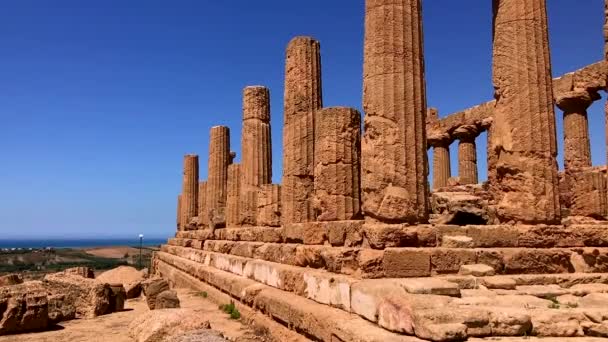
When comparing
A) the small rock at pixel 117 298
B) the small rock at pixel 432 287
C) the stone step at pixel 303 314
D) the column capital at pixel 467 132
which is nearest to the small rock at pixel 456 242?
the small rock at pixel 432 287

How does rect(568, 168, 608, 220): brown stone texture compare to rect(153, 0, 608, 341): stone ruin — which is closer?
rect(153, 0, 608, 341): stone ruin

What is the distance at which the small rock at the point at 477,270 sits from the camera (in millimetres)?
7180

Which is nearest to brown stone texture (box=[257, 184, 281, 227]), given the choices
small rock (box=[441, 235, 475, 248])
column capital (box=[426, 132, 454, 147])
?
small rock (box=[441, 235, 475, 248])

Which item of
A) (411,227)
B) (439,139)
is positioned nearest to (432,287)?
(411,227)

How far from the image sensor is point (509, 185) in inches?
351

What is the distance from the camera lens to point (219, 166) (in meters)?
22.2

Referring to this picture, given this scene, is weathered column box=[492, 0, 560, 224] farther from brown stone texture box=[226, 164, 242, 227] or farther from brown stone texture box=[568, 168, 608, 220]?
brown stone texture box=[226, 164, 242, 227]

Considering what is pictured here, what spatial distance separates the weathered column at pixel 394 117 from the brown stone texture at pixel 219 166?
47.2ft

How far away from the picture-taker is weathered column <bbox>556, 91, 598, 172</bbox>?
20500 millimetres

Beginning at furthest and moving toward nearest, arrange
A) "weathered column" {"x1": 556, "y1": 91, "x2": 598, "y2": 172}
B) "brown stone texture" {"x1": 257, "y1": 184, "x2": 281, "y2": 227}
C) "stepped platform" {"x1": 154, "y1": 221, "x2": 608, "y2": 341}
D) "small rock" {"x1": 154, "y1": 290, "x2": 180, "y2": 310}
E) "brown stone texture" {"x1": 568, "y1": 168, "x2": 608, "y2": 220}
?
"weathered column" {"x1": 556, "y1": 91, "x2": 598, "y2": 172}, "brown stone texture" {"x1": 257, "y1": 184, "x2": 281, "y2": 227}, "brown stone texture" {"x1": 568, "y1": 168, "x2": 608, "y2": 220}, "small rock" {"x1": 154, "y1": 290, "x2": 180, "y2": 310}, "stepped platform" {"x1": 154, "y1": 221, "x2": 608, "y2": 341}

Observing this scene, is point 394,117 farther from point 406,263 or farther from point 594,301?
point 594,301

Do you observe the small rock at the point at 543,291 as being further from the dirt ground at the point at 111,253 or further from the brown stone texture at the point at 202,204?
the dirt ground at the point at 111,253

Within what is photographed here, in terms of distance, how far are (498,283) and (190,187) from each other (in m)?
22.5

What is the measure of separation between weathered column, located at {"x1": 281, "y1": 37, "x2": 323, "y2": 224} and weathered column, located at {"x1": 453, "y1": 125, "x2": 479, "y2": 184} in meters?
14.0
